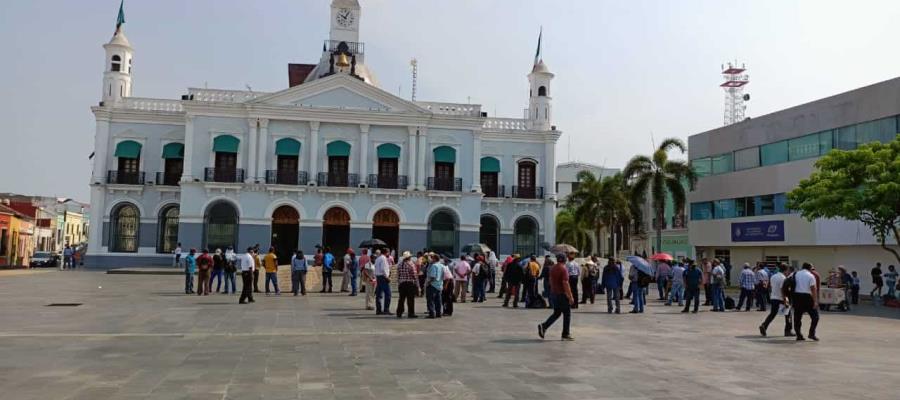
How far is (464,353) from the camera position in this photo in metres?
11.0

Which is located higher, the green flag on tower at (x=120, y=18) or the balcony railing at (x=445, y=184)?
the green flag on tower at (x=120, y=18)

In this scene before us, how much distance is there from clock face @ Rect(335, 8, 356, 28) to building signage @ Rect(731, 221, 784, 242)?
1157 inches

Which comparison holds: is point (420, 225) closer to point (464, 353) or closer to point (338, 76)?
point (338, 76)

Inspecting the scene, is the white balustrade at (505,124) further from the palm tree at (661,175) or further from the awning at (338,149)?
the awning at (338,149)

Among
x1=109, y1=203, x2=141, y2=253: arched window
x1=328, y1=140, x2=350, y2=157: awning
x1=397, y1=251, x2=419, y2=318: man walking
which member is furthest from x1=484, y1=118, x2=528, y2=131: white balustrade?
x1=397, y1=251, x2=419, y2=318: man walking

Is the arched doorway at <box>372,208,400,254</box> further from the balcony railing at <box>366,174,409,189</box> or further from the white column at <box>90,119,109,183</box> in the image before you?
the white column at <box>90,119,109,183</box>

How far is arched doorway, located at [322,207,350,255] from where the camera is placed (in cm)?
4194

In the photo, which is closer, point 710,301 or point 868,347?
point 868,347

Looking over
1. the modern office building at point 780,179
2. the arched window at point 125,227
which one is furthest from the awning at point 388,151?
the modern office building at point 780,179

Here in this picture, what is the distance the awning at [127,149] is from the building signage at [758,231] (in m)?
34.2

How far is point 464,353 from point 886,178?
18177 mm

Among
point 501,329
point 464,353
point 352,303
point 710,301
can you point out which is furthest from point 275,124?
point 464,353

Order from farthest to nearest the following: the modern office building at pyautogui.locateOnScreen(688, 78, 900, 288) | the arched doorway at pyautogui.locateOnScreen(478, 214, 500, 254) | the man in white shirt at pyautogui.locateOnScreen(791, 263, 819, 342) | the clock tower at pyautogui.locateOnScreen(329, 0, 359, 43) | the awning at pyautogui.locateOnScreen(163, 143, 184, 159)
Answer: the clock tower at pyautogui.locateOnScreen(329, 0, 359, 43) → the arched doorway at pyautogui.locateOnScreen(478, 214, 500, 254) → the awning at pyautogui.locateOnScreen(163, 143, 184, 159) → the modern office building at pyautogui.locateOnScreen(688, 78, 900, 288) → the man in white shirt at pyautogui.locateOnScreen(791, 263, 819, 342)

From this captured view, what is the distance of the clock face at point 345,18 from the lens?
168ft
